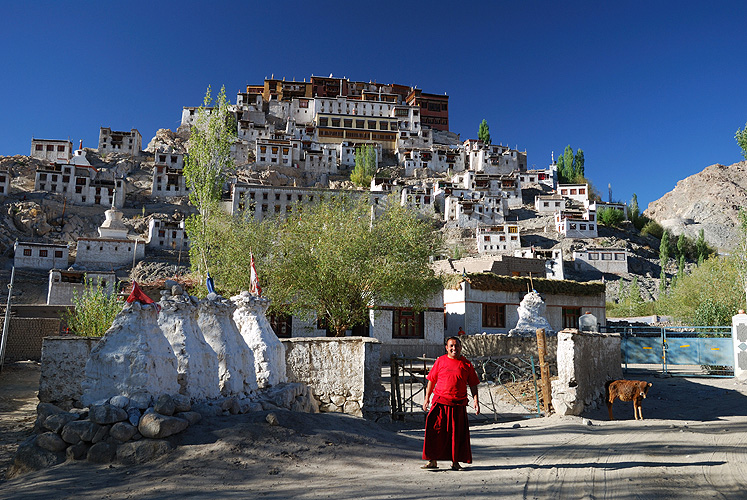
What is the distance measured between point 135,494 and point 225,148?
2150 cm

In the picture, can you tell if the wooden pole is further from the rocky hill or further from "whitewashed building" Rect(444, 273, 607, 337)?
the rocky hill

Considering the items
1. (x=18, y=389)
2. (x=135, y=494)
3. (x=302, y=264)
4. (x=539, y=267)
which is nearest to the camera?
(x=135, y=494)

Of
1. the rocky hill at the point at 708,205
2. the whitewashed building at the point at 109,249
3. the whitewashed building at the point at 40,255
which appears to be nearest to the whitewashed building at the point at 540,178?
the rocky hill at the point at 708,205

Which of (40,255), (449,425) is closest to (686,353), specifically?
(449,425)

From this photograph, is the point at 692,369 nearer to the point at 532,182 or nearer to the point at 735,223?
the point at 532,182

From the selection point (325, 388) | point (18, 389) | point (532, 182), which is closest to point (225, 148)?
point (18, 389)

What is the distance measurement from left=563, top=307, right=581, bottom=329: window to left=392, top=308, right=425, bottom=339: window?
9.04 metres

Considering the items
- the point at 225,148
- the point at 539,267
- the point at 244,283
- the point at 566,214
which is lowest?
the point at 244,283

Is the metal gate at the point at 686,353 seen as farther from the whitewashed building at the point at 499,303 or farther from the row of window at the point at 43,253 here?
the row of window at the point at 43,253

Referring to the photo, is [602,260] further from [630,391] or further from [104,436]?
[104,436]

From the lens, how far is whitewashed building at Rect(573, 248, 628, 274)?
70562 millimetres

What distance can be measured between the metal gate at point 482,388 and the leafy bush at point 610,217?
69869mm

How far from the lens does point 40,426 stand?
7.24 metres

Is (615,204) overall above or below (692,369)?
above
